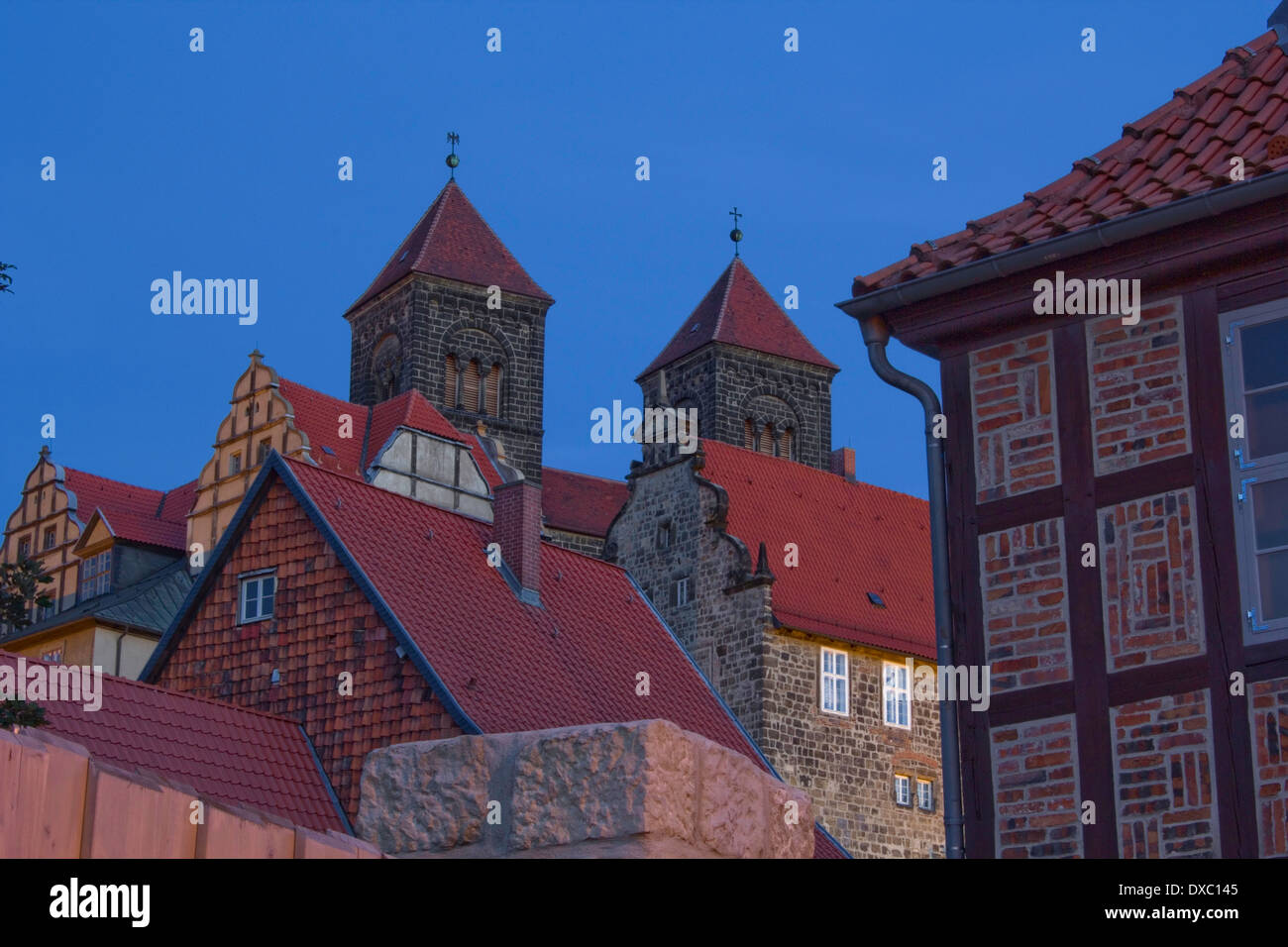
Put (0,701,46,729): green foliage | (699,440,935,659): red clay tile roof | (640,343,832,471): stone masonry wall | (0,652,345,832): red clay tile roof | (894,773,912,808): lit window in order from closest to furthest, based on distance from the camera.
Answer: (0,701,46,729): green foliage < (0,652,345,832): red clay tile roof < (894,773,912,808): lit window < (699,440,935,659): red clay tile roof < (640,343,832,471): stone masonry wall

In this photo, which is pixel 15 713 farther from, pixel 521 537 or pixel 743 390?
pixel 743 390

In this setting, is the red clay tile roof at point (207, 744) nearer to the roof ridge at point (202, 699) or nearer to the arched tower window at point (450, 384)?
the roof ridge at point (202, 699)

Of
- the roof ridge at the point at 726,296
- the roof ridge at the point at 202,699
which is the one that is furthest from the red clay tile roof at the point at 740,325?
the roof ridge at the point at 202,699

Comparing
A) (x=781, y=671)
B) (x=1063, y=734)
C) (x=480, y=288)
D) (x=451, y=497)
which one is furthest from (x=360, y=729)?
(x=480, y=288)

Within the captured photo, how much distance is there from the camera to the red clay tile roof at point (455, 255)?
196 ft

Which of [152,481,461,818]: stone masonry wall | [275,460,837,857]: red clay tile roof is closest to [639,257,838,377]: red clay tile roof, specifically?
[275,460,837,857]: red clay tile roof

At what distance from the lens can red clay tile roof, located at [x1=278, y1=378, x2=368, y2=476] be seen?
41531 millimetres

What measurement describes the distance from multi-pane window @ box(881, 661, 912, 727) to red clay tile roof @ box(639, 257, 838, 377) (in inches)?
1113

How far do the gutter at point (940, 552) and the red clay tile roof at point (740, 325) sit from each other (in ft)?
169

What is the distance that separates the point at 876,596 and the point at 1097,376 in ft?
88.6

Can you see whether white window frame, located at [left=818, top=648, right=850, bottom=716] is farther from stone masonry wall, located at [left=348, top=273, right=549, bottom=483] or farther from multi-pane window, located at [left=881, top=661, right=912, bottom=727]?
stone masonry wall, located at [left=348, top=273, right=549, bottom=483]

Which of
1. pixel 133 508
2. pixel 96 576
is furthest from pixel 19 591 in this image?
pixel 133 508
